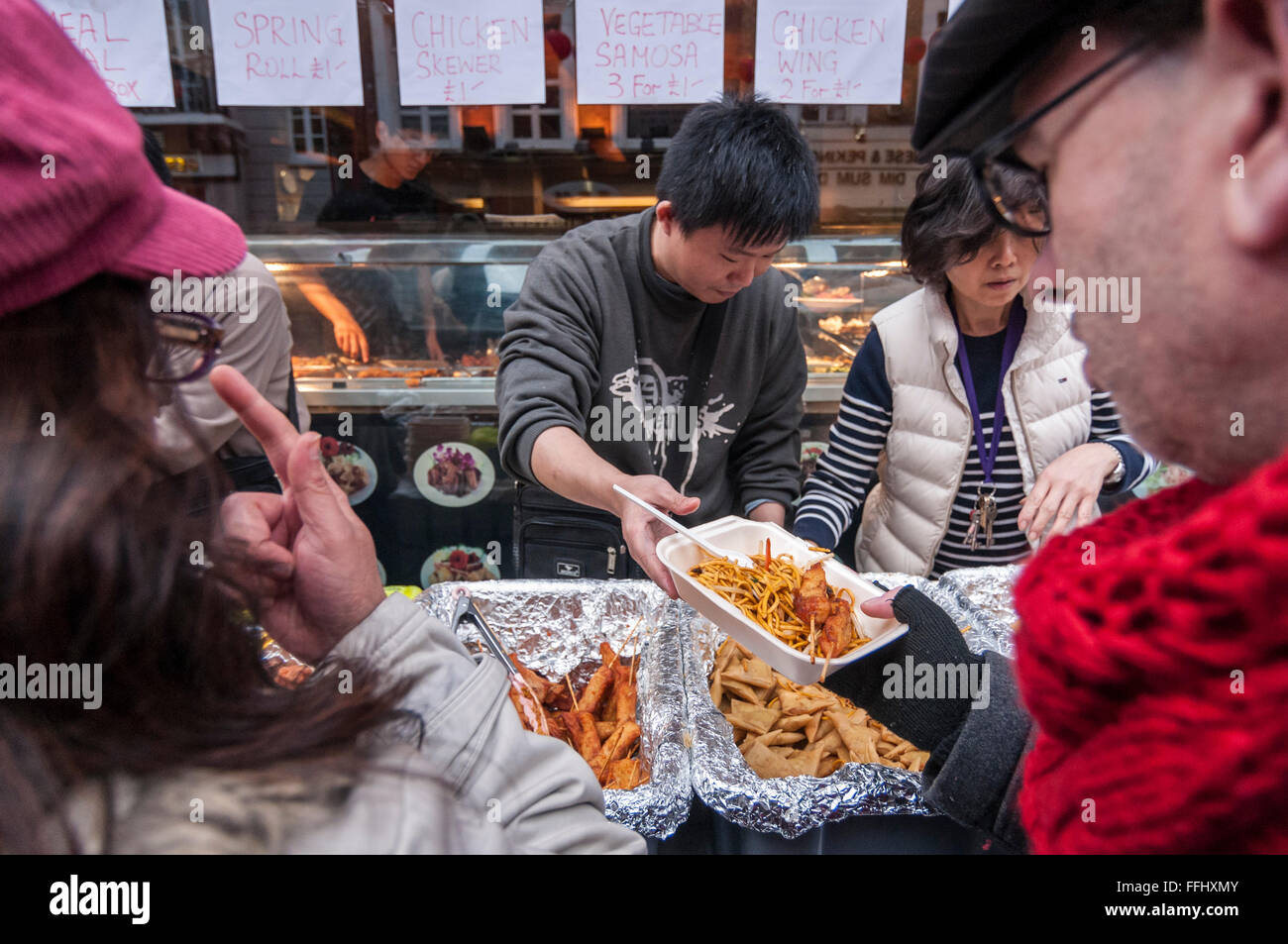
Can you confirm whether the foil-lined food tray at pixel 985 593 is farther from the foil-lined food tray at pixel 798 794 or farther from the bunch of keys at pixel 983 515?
the foil-lined food tray at pixel 798 794

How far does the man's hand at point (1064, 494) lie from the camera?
6.93 ft

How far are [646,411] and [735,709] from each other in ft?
3.41

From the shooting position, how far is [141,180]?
2.48 feet

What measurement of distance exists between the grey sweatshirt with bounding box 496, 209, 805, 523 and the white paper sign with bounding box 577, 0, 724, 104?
1.78 ft

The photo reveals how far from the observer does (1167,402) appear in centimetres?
61

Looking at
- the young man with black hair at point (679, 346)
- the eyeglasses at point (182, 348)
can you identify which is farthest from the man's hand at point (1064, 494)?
the eyeglasses at point (182, 348)

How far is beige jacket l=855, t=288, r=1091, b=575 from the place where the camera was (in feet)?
7.73

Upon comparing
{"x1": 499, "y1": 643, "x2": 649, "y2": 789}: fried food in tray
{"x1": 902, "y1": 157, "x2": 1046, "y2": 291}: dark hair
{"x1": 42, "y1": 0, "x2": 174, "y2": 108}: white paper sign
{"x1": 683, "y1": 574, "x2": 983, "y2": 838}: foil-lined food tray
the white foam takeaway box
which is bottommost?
{"x1": 499, "y1": 643, "x2": 649, "y2": 789}: fried food in tray

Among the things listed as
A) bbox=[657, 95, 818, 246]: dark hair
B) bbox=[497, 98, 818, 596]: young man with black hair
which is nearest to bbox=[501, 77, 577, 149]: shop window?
bbox=[497, 98, 818, 596]: young man with black hair

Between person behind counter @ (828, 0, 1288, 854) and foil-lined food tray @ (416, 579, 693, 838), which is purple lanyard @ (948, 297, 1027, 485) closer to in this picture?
foil-lined food tray @ (416, 579, 693, 838)

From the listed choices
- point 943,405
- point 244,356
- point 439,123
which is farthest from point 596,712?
point 439,123

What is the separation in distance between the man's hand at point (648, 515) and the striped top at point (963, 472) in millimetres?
617

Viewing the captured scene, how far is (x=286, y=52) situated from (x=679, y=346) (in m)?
1.87
